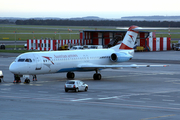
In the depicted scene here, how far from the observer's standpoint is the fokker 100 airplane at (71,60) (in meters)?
40.9

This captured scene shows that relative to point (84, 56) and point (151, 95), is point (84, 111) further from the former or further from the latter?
point (84, 56)

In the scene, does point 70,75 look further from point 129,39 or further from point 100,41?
point 100,41

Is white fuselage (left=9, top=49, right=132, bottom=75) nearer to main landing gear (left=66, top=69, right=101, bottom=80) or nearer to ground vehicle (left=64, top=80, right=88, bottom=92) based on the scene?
main landing gear (left=66, top=69, right=101, bottom=80)

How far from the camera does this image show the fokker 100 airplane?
40.9 meters

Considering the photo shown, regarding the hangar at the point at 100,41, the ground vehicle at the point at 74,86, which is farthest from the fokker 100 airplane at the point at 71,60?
the hangar at the point at 100,41

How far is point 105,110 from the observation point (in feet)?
83.6

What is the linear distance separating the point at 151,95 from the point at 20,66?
50.5ft

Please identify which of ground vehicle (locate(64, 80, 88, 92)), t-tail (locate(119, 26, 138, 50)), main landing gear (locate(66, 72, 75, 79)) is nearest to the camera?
ground vehicle (locate(64, 80, 88, 92))

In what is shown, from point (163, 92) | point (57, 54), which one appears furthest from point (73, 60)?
point (163, 92)

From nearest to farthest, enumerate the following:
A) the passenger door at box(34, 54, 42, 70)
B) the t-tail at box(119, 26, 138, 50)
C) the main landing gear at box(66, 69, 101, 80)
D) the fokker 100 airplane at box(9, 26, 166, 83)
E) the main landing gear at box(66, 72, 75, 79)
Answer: the fokker 100 airplane at box(9, 26, 166, 83) < the passenger door at box(34, 54, 42, 70) < the main landing gear at box(66, 69, 101, 80) < the main landing gear at box(66, 72, 75, 79) < the t-tail at box(119, 26, 138, 50)

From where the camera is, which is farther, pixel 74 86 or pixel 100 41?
pixel 100 41

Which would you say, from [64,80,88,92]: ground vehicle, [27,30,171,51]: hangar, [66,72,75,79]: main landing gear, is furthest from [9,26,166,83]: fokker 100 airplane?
[27,30,171,51]: hangar

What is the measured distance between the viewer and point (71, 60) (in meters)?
44.8

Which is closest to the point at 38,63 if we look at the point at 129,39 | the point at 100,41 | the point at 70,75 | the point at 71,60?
the point at 71,60
